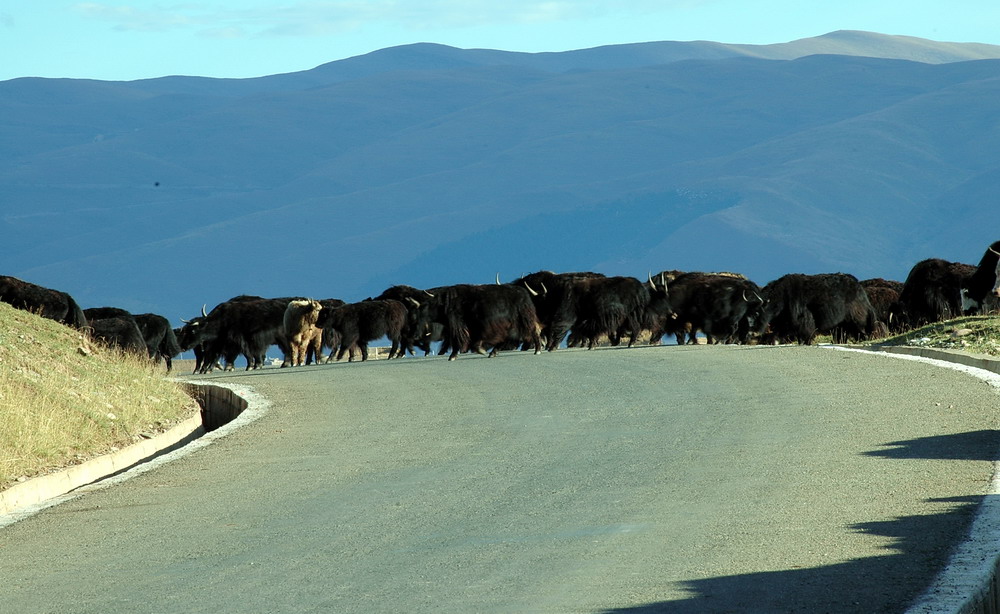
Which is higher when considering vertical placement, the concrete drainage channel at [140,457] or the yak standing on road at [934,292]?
the yak standing on road at [934,292]

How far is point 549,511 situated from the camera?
10109 mm

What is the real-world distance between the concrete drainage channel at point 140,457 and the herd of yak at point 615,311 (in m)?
8.25

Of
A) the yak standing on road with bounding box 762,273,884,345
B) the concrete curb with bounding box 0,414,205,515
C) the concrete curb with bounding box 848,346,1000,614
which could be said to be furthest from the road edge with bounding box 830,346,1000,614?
the yak standing on road with bounding box 762,273,884,345

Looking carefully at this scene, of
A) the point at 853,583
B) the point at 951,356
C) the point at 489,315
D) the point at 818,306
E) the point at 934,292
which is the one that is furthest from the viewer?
the point at 934,292

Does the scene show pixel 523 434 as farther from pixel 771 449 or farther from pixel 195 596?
pixel 195 596

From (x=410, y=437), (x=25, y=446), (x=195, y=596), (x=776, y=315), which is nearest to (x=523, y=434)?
(x=410, y=437)

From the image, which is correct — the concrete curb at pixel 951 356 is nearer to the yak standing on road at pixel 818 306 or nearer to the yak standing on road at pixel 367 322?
the yak standing on road at pixel 818 306

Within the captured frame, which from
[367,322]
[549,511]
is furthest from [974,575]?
[367,322]

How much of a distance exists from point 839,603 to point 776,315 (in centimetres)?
2603

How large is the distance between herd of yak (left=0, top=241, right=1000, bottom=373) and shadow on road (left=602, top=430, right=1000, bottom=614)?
21084 millimetres

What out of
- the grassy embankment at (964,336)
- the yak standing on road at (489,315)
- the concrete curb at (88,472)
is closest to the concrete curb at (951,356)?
the grassy embankment at (964,336)

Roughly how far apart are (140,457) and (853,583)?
408 inches

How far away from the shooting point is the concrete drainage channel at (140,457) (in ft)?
39.5

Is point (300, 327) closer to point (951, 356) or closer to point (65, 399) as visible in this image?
point (951, 356)
